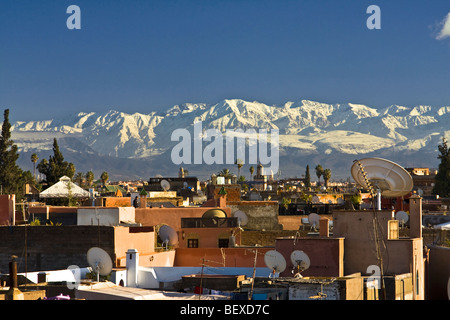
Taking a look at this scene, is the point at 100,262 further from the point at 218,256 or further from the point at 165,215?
the point at 165,215

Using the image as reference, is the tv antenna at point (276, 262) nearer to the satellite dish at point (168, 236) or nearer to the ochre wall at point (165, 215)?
the satellite dish at point (168, 236)

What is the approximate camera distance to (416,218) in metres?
31.4

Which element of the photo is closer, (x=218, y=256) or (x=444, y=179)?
(x=218, y=256)

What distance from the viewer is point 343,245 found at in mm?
29766

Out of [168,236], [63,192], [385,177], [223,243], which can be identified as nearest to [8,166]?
[63,192]

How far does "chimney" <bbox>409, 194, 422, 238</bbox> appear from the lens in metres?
30.8

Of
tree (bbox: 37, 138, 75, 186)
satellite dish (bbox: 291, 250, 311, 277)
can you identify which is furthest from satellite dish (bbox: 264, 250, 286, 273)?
tree (bbox: 37, 138, 75, 186)

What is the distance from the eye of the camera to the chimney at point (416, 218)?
1214 inches

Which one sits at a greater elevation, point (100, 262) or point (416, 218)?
point (416, 218)

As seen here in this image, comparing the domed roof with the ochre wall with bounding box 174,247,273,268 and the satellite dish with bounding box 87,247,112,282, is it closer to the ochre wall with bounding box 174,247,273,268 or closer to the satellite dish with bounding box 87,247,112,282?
the ochre wall with bounding box 174,247,273,268

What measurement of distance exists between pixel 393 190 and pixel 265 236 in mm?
10915
